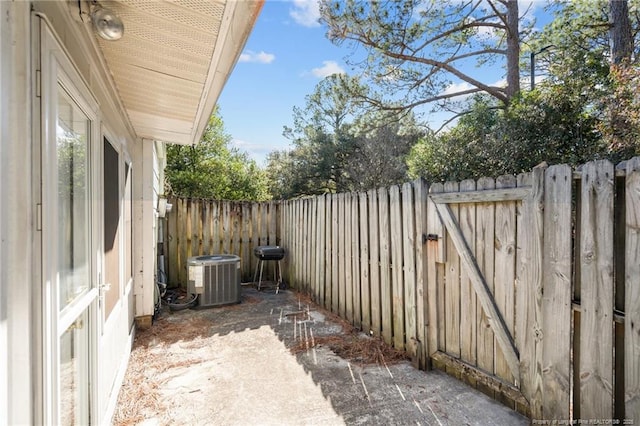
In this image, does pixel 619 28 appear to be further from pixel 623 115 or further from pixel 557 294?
pixel 557 294

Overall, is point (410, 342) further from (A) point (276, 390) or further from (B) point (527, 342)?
(A) point (276, 390)

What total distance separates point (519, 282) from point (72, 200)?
284 centimetres

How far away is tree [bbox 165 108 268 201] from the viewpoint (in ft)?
41.8

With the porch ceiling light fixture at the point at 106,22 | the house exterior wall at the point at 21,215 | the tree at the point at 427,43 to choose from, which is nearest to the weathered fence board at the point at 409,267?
the porch ceiling light fixture at the point at 106,22

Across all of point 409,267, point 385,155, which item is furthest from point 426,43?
point 409,267

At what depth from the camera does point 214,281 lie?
16.6 ft

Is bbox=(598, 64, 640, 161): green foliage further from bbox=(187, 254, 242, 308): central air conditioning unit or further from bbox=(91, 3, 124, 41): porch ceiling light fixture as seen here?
bbox=(187, 254, 242, 308): central air conditioning unit

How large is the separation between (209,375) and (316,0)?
25.1ft

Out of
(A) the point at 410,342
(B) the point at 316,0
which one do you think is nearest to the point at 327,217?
(A) the point at 410,342

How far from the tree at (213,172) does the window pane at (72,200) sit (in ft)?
36.8

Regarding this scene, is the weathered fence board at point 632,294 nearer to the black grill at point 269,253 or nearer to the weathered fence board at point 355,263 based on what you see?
the weathered fence board at point 355,263

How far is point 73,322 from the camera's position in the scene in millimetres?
1593

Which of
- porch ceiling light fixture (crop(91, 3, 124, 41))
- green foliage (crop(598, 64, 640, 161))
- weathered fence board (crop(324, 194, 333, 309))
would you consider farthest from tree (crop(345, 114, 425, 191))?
porch ceiling light fixture (crop(91, 3, 124, 41))

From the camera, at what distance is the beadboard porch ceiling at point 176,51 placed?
1527 mm
